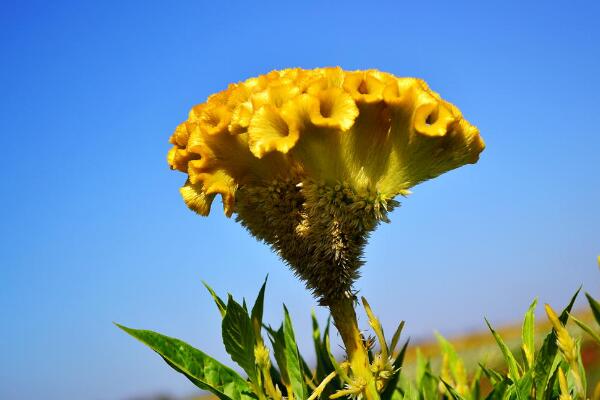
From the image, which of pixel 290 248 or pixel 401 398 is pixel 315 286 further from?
pixel 401 398

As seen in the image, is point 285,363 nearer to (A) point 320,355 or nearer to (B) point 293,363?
(B) point 293,363

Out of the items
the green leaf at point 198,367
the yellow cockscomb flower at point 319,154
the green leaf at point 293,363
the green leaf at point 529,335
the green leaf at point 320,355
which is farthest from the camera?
the green leaf at point 320,355

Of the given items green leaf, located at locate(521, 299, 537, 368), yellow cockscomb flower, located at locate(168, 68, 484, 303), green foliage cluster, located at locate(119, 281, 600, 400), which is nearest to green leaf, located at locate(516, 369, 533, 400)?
green foliage cluster, located at locate(119, 281, 600, 400)

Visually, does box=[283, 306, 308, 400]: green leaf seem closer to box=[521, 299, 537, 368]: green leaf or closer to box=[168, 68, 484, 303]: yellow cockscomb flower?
box=[168, 68, 484, 303]: yellow cockscomb flower

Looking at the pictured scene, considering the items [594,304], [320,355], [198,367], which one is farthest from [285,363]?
[594,304]

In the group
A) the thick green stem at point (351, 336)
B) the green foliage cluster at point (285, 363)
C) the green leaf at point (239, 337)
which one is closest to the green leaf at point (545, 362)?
the green foliage cluster at point (285, 363)

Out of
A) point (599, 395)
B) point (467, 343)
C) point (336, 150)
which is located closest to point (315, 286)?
point (336, 150)

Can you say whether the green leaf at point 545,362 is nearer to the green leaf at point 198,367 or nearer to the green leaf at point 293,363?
the green leaf at point 293,363
